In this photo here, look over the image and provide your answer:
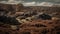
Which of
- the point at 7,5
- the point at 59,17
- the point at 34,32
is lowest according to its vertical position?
the point at 34,32

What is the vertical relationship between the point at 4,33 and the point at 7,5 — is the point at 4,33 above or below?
below

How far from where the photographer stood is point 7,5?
309 centimetres

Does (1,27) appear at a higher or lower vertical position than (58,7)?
lower

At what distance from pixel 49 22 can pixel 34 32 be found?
0.28 meters

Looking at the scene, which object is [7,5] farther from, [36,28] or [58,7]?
[58,7]

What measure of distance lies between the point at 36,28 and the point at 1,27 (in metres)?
0.56

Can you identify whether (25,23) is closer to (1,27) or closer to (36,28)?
(36,28)

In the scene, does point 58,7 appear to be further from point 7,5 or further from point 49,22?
point 7,5

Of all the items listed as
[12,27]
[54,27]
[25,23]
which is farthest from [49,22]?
[12,27]

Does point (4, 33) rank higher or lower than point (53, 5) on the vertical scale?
lower

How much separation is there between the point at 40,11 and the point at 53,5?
0.23m

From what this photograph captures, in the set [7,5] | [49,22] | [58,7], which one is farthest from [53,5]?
[7,5]

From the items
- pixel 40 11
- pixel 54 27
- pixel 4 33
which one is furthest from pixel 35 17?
pixel 4 33

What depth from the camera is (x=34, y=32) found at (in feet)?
9.86
